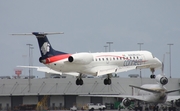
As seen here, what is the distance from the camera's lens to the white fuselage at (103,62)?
89.5 m

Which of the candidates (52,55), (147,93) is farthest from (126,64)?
(147,93)

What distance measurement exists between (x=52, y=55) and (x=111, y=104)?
177 ft

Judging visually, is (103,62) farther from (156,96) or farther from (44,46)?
(156,96)

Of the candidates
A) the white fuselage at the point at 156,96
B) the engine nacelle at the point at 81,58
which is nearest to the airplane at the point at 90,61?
the engine nacelle at the point at 81,58

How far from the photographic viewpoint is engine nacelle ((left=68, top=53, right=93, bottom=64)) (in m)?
88.8

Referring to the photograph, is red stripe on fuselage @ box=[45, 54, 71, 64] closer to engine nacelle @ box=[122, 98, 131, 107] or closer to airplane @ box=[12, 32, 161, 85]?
airplane @ box=[12, 32, 161, 85]

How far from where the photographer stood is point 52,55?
89812 millimetres

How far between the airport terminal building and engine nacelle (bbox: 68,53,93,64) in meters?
50.2

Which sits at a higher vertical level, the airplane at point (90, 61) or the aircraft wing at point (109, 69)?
the airplane at point (90, 61)

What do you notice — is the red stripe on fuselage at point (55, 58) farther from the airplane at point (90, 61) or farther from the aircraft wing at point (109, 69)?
the aircraft wing at point (109, 69)

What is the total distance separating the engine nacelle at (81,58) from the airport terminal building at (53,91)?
5018 cm

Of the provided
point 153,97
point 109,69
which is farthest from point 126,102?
point 109,69

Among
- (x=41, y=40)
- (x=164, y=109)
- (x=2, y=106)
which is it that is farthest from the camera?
(x=2, y=106)

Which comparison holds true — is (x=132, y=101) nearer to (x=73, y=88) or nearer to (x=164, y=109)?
(x=164, y=109)
